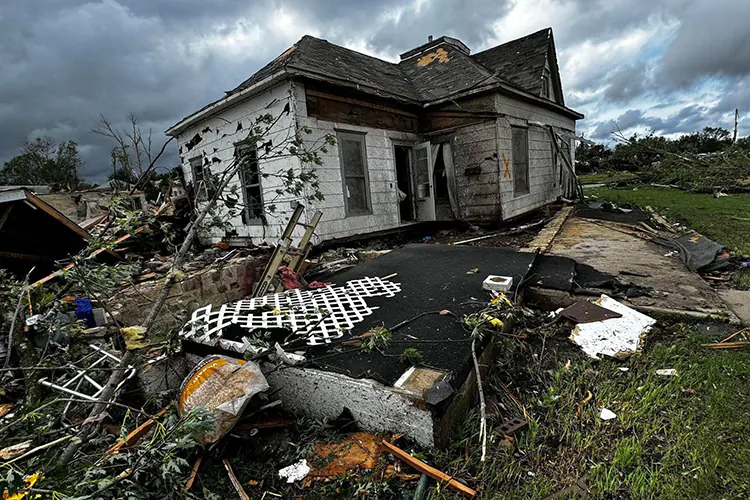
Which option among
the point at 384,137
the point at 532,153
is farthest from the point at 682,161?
the point at 384,137

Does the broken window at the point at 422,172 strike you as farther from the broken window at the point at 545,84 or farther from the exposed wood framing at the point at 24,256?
the exposed wood framing at the point at 24,256

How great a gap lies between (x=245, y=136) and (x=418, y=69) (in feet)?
20.3

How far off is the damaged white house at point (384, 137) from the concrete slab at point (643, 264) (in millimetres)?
2188

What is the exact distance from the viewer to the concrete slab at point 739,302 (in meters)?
3.13

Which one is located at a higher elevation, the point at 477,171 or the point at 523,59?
the point at 523,59

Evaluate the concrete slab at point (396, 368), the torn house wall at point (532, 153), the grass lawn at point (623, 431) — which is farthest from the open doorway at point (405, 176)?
the grass lawn at point (623, 431)

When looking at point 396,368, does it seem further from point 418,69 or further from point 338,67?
point 418,69

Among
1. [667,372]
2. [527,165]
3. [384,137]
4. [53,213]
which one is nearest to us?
[667,372]

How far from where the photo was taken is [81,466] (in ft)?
5.65

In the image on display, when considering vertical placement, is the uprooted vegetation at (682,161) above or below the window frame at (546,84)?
below

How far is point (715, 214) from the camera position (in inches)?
322

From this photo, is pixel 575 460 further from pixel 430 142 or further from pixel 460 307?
pixel 430 142

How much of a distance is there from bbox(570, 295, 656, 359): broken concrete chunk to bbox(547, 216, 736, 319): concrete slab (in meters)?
0.32

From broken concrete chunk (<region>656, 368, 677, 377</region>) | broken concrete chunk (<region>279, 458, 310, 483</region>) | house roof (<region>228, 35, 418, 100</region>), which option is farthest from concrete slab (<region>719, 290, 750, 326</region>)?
house roof (<region>228, 35, 418, 100</region>)
